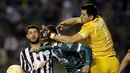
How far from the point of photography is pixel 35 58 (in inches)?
418

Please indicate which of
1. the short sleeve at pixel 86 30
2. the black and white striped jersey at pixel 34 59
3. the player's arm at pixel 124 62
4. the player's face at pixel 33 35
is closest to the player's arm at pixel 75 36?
the short sleeve at pixel 86 30

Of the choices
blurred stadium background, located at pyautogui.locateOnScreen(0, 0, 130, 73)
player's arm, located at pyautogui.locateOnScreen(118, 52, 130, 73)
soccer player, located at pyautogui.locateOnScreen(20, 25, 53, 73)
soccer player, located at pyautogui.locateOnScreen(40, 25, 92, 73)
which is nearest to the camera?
soccer player, located at pyautogui.locateOnScreen(40, 25, 92, 73)

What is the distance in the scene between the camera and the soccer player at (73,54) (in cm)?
944

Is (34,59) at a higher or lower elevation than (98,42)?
lower

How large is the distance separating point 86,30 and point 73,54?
456mm

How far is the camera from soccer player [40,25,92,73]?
9438 mm

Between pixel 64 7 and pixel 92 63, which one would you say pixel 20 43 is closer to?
pixel 64 7

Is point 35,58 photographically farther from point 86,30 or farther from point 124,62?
point 124,62

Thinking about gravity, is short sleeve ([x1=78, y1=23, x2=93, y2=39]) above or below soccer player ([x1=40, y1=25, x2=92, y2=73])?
above

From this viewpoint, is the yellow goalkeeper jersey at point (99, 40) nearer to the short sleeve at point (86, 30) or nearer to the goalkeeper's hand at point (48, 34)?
the short sleeve at point (86, 30)

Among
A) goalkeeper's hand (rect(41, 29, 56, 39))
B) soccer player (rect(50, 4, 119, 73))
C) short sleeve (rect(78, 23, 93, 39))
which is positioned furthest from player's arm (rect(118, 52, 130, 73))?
goalkeeper's hand (rect(41, 29, 56, 39))

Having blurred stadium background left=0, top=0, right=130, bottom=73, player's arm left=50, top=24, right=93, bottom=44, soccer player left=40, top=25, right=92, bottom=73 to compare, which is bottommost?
blurred stadium background left=0, top=0, right=130, bottom=73

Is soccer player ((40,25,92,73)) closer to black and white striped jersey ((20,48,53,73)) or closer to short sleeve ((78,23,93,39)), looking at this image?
short sleeve ((78,23,93,39))

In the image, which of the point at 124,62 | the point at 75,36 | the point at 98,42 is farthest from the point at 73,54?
the point at 124,62
